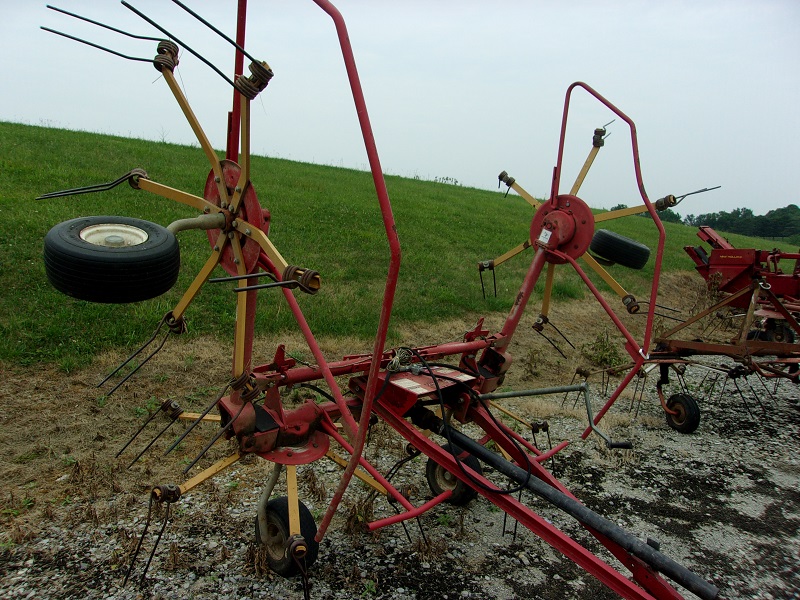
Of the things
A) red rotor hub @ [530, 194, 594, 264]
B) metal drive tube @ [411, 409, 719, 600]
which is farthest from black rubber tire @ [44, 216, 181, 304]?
red rotor hub @ [530, 194, 594, 264]

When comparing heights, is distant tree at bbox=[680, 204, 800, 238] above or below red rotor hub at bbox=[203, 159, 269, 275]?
above

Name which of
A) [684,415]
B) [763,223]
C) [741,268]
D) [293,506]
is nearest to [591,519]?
[293,506]

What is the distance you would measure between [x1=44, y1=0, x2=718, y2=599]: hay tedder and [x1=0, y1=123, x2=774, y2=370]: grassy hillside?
→ 3288 mm

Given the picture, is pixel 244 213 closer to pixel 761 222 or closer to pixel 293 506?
pixel 293 506

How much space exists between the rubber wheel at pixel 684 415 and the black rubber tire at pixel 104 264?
18.6 feet

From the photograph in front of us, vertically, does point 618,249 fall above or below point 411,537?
above

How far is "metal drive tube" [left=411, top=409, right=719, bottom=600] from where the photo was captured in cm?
246

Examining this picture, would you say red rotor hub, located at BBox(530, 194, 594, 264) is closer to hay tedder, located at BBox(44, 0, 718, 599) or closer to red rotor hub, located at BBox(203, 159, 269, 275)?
hay tedder, located at BBox(44, 0, 718, 599)

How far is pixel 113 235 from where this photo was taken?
9.05 feet

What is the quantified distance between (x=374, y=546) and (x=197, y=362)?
3.23m

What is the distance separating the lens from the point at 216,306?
732 centimetres

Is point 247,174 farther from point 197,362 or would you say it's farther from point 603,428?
point 603,428

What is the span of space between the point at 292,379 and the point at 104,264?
1.33m

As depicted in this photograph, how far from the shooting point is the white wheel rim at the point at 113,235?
107 inches
